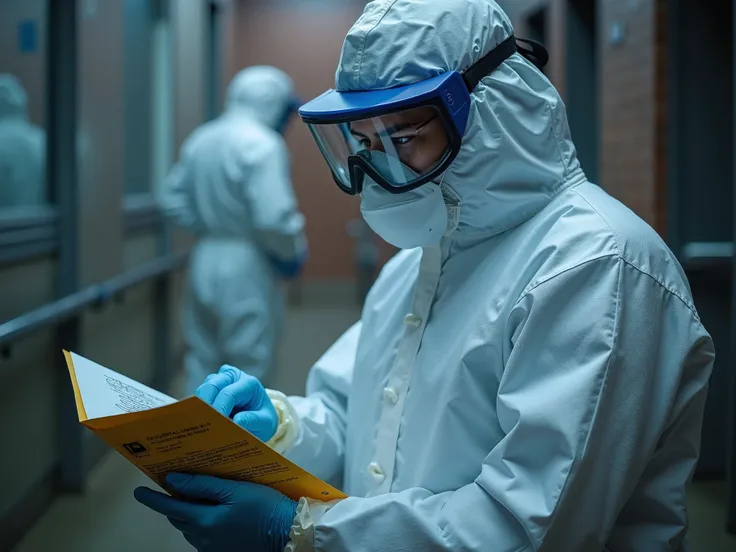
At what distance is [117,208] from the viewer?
178 inches

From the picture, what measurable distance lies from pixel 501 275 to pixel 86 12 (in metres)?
3.33

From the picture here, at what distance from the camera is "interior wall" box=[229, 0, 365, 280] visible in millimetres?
8969

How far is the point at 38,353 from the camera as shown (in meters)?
3.40

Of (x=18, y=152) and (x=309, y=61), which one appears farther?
(x=309, y=61)

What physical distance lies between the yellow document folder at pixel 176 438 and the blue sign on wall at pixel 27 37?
8.17ft

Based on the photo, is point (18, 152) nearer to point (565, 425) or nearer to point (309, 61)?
point (565, 425)

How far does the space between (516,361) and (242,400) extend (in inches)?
19.5

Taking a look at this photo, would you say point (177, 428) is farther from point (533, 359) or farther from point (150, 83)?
point (150, 83)

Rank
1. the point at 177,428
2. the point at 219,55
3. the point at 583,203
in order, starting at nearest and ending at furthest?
the point at 177,428 → the point at 583,203 → the point at 219,55

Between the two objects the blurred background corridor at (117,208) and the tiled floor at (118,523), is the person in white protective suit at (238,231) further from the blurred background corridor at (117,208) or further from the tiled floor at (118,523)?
the tiled floor at (118,523)

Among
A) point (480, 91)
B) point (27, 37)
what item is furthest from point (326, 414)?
point (27, 37)

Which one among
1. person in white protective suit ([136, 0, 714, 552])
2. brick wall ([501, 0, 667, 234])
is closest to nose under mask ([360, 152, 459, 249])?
person in white protective suit ([136, 0, 714, 552])

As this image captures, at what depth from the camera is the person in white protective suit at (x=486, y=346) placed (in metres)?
1.09

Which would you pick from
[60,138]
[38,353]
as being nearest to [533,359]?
[38,353]
